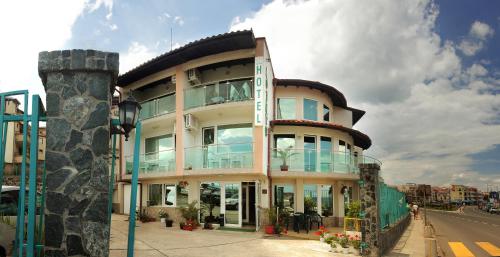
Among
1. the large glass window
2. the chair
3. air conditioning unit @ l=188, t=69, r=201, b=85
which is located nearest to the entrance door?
the large glass window

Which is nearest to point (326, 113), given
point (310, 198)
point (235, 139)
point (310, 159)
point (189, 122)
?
point (310, 159)

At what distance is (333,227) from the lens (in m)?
20.2

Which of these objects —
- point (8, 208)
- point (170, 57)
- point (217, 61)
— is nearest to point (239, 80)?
point (217, 61)

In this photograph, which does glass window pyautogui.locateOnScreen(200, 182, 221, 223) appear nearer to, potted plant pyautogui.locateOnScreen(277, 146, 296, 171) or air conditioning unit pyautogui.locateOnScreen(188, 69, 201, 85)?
potted plant pyautogui.locateOnScreen(277, 146, 296, 171)

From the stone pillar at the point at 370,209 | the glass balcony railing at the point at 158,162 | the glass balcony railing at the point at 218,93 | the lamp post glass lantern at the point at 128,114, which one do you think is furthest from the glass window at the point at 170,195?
the lamp post glass lantern at the point at 128,114

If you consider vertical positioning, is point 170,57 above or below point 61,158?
above

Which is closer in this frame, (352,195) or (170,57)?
(170,57)

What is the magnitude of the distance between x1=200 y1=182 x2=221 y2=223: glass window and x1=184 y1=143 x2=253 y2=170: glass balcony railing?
1.53 m

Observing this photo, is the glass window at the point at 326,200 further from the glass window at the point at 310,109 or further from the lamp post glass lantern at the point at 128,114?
the lamp post glass lantern at the point at 128,114

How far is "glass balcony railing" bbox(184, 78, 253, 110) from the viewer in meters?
17.6

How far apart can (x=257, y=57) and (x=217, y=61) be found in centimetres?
245

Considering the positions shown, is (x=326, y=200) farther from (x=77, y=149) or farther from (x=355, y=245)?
(x=77, y=149)

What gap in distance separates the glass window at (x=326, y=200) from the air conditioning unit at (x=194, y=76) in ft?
31.1

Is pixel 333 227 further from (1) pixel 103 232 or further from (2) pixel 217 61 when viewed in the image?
(1) pixel 103 232
